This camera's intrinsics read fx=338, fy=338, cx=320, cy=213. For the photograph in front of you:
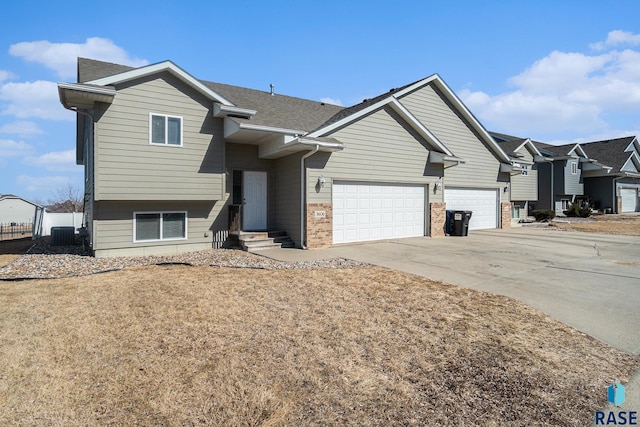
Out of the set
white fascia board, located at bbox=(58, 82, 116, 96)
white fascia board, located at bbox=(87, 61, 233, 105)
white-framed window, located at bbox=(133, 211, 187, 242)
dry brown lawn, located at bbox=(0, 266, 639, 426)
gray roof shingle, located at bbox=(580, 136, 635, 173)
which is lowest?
dry brown lawn, located at bbox=(0, 266, 639, 426)

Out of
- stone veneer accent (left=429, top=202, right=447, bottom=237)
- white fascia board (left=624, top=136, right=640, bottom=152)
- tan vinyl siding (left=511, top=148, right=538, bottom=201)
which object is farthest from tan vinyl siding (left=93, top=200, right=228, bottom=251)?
white fascia board (left=624, top=136, right=640, bottom=152)

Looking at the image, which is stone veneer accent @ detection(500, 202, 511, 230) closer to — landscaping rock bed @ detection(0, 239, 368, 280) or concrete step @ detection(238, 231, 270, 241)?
landscaping rock bed @ detection(0, 239, 368, 280)

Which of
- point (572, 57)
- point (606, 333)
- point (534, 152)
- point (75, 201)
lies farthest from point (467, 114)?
point (75, 201)

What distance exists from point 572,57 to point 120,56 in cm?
1868

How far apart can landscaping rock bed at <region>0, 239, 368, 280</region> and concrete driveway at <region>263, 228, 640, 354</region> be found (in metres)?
0.79

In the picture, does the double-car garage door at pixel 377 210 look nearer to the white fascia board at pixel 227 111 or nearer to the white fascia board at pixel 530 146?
the white fascia board at pixel 227 111

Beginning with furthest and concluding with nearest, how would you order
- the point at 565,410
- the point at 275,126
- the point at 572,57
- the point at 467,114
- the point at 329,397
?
the point at 467,114
the point at 572,57
the point at 275,126
the point at 329,397
the point at 565,410

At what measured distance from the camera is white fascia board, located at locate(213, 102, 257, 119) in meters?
10.7

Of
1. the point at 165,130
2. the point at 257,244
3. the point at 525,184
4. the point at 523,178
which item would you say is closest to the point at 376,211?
the point at 257,244

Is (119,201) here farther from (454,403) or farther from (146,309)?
(454,403)

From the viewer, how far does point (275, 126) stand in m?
11.4

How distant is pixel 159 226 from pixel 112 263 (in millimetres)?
2031

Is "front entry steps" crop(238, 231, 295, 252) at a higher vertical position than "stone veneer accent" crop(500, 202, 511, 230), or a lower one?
lower

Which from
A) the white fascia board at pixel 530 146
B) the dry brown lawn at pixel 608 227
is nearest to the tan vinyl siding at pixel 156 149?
the dry brown lawn at pixel 608 227
